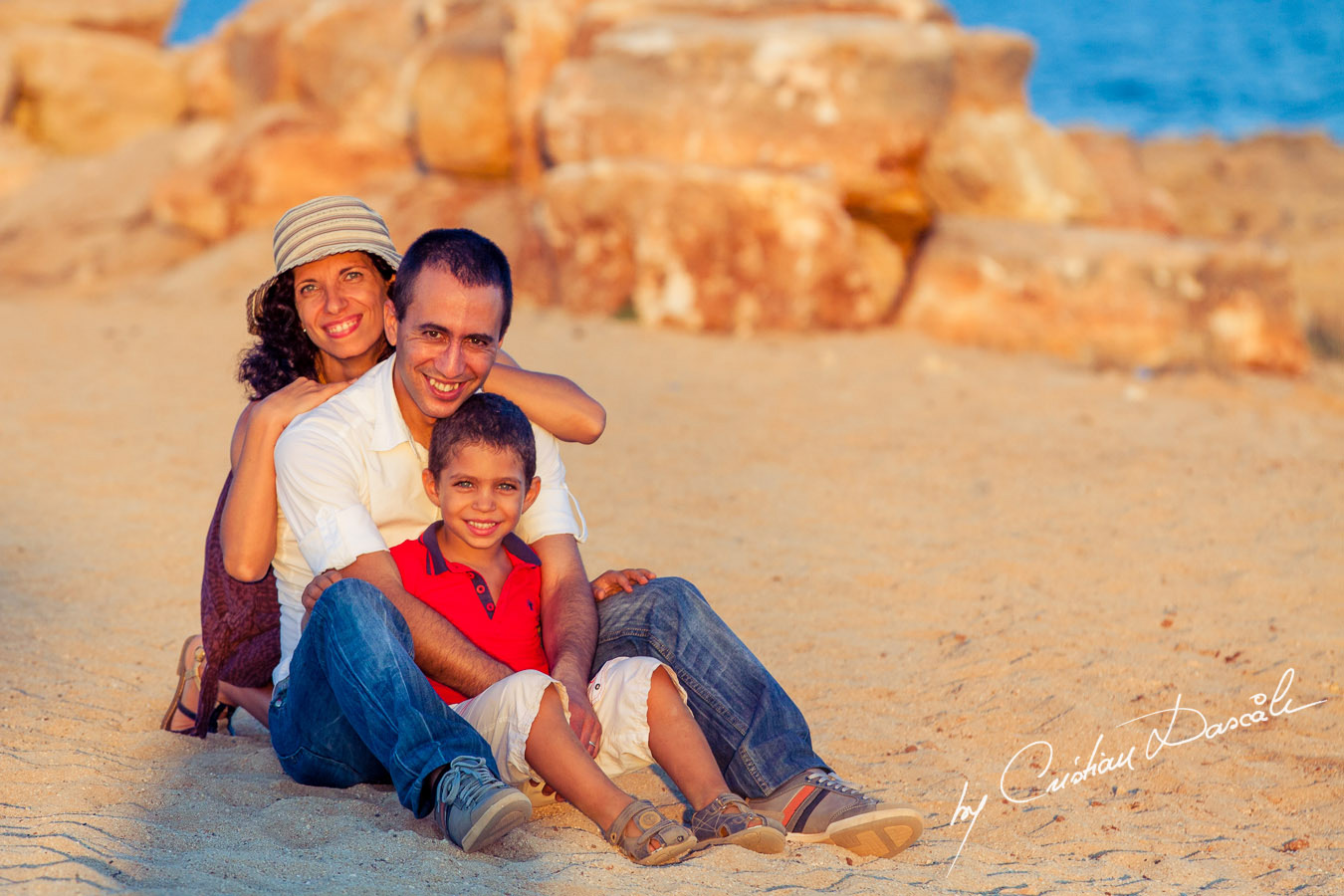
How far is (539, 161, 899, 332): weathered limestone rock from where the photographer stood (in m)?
9.03

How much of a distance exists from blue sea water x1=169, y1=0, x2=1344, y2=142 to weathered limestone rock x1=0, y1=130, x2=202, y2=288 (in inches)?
952

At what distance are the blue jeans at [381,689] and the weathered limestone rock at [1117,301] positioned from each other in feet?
23.3

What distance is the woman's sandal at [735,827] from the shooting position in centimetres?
282

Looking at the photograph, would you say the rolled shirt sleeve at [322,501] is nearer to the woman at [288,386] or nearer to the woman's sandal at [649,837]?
the woman at [288,386]

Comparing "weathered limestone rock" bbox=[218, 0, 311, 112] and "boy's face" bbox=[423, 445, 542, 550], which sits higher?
Answer: "weathered limestone rock" bbox=[218, 0, 311, 112]

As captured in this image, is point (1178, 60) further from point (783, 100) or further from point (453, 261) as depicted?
point (453, 261)

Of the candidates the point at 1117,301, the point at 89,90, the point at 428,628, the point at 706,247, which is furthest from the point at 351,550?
the point at 89,90

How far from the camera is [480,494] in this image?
3.13 meters

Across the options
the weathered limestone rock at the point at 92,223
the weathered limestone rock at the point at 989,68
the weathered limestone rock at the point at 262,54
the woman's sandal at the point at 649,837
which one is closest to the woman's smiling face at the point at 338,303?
the woman's sandal at the point at 649,837

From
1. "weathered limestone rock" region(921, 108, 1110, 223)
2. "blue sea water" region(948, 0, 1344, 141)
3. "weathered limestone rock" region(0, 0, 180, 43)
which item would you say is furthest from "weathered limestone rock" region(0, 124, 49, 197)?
"blue sea water" region(948, 0, 1344, 141)

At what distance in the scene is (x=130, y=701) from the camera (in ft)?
12.7

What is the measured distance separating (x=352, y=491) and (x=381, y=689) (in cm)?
53

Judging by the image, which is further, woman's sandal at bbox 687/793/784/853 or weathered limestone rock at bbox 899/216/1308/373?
weathered limestone rock at bbox 899/216/1308/373

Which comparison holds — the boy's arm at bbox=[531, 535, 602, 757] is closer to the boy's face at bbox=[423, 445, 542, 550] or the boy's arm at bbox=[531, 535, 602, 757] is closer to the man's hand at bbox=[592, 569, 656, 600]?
the man's hand at bbox=[592, 569, 656, 600]
